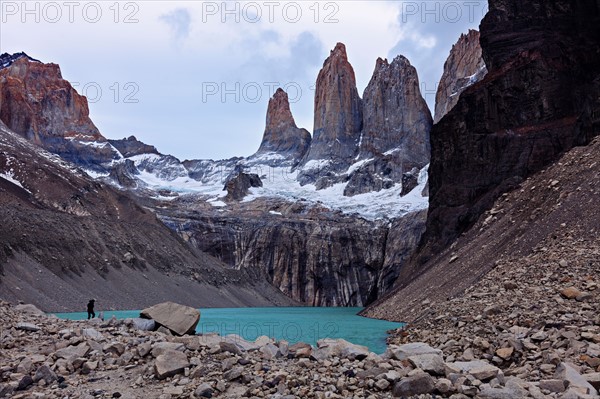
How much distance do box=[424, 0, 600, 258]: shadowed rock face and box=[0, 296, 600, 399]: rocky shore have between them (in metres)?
36.5

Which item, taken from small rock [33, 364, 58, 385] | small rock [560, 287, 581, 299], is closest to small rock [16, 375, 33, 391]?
small rock [33, 364, 58, 385]

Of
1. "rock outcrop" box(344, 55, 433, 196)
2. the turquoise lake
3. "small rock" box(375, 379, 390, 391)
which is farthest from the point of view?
"rock outcrop" box(344, 55, 433, 196)

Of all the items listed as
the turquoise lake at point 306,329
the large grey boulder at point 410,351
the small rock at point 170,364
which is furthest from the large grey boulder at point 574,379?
the turquoise lake at point 306,329

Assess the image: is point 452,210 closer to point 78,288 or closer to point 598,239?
point 598,239

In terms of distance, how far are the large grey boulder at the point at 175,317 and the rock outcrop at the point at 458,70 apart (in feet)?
505

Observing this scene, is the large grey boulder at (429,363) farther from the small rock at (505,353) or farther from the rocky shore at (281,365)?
the small rock at (505,353)

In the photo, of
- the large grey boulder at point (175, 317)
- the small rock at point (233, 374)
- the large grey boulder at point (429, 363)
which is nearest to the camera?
the large grey boulder at point (429, 363)

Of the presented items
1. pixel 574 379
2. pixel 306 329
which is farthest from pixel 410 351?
pixel 306 329

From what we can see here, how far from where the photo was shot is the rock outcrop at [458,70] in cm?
16512

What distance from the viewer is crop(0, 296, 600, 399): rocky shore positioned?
1045 cm

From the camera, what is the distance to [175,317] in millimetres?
16641

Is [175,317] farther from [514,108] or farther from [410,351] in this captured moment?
[514,108]

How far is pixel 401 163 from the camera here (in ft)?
620

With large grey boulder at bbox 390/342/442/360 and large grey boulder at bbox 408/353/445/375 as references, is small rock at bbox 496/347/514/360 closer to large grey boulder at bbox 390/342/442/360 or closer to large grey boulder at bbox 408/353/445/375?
large grey boulder at bbox 390/342/442/360
